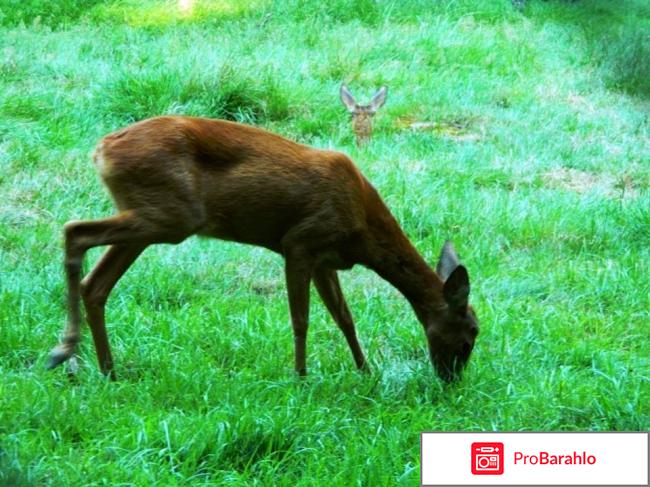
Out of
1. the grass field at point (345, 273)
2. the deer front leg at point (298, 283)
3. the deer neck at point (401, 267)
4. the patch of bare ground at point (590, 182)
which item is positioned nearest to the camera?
the grass field at point (345, 273)

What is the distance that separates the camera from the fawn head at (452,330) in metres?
5.37

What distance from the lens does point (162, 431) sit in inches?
164

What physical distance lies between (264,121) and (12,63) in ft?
9.16

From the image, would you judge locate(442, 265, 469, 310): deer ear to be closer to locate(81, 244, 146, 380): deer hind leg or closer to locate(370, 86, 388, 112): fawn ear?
locate(81, 244, 146, 380): deer hind leg

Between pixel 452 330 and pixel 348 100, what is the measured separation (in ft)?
17.5

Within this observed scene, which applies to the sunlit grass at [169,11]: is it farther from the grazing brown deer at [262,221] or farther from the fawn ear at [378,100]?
the grazing brown deer at [262,221]

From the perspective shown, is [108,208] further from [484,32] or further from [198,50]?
[484,32]

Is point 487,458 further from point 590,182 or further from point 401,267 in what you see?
point 590,182

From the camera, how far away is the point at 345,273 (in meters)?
7.14

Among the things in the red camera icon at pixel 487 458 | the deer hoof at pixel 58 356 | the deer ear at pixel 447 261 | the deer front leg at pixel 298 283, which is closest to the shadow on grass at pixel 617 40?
the red camera icon at pixel 487 458

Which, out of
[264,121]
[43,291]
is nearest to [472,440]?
[43,291]

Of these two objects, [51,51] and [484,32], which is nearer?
[51,51]

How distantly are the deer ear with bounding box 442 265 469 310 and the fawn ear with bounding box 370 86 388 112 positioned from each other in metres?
5.23

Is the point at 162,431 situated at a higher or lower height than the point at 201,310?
higher
